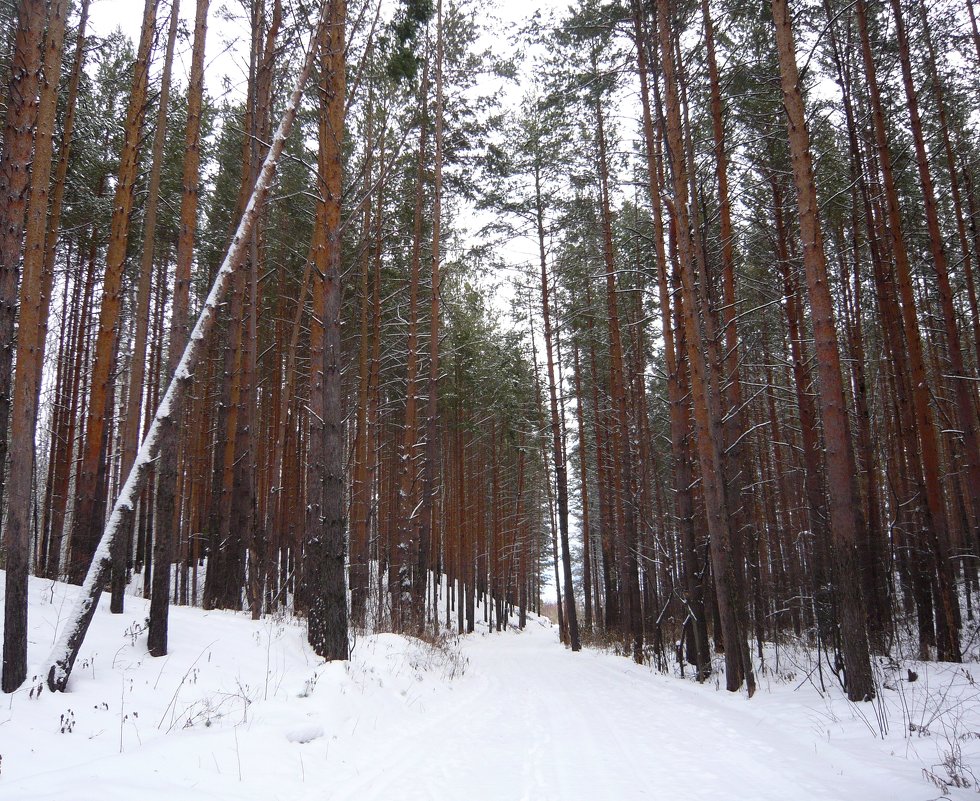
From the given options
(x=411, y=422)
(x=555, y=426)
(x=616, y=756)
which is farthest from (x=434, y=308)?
(x=616, y=756)

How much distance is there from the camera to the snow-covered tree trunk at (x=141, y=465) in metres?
5.09

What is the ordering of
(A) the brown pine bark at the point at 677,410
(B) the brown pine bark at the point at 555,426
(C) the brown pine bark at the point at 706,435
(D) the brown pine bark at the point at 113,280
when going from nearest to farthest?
(C) the brown pine bark at the point at 706,435 → (D) the brown pine bark at the point at 113,280 → (A) the brown pine bark at the point at 677,410 → (B) the brown pine bark at the point at 555,426

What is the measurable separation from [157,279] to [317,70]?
11.4m

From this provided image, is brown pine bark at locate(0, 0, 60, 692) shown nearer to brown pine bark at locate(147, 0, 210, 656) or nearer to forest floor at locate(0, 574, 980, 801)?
forest floor at locate(0, 574, 980, 801)

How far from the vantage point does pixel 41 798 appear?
299 centimetres

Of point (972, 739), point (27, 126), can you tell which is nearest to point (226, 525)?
point (27, 126)

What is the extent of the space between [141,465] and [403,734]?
3.61 meters

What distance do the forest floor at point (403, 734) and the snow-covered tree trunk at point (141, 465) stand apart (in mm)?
297

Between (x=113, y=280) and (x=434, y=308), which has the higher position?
(x=434, y=308)

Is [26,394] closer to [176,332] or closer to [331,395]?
[176,332]

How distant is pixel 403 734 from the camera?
5.57m

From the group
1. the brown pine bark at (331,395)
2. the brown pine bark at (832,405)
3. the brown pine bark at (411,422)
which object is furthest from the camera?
the brown pine bark at (411,422)

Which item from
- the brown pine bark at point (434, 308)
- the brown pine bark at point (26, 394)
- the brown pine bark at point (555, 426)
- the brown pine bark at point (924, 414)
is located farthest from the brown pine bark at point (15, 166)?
the brown pine bark at point (555, 426)

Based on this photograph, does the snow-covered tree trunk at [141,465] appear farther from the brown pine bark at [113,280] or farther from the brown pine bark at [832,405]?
the brown pine bark at [832,405]
